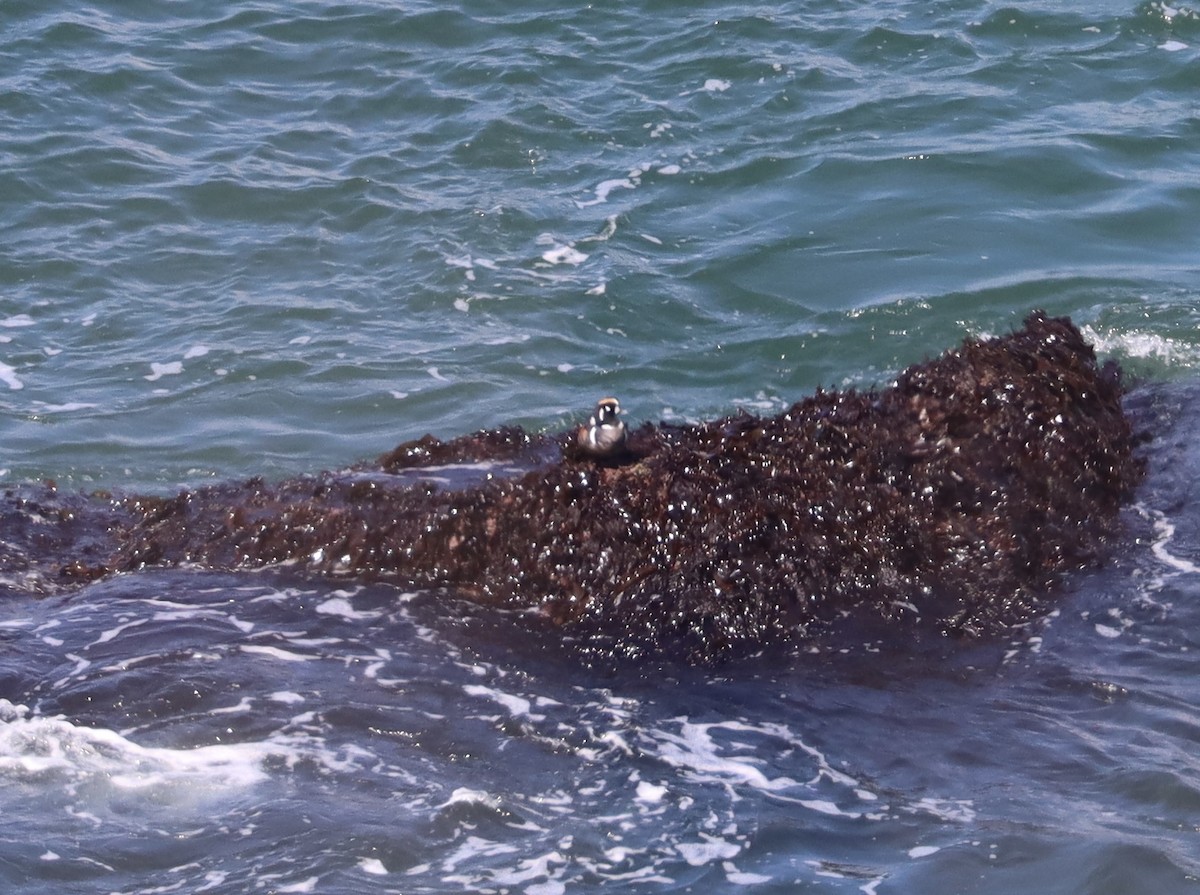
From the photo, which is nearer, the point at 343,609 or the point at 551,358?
the point at 343,609

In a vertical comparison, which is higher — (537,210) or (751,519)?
(537,210)

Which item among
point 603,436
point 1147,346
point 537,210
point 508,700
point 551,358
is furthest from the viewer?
point 537,210

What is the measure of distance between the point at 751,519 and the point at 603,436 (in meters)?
0.70

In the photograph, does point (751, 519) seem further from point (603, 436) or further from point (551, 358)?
point (551, 358)

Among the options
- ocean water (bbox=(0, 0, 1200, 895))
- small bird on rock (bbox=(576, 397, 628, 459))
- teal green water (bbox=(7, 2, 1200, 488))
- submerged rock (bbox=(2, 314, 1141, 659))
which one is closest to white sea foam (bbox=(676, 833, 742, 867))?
ocean water (bbox=(0, 0, 1200, 895))

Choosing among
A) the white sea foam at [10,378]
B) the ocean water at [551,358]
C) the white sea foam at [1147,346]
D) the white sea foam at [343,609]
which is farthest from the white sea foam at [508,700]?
the white sea foam at [10,378]

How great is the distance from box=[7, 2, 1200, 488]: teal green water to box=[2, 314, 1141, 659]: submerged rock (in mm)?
2352

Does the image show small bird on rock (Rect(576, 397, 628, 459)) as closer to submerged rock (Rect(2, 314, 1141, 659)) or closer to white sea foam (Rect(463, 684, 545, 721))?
submerged rock (Rect(2, 314, 1141, 659))

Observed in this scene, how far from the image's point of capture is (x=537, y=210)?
36.7 ft

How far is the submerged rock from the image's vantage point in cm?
545

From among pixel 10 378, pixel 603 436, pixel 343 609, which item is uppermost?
pixel 603 436

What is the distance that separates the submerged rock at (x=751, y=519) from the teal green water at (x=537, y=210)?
2.35m

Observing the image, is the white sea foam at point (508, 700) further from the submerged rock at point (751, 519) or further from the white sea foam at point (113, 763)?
the white sea foam at point (113, 763)

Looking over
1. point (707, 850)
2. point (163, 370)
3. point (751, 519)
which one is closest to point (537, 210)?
point (163, 370)
